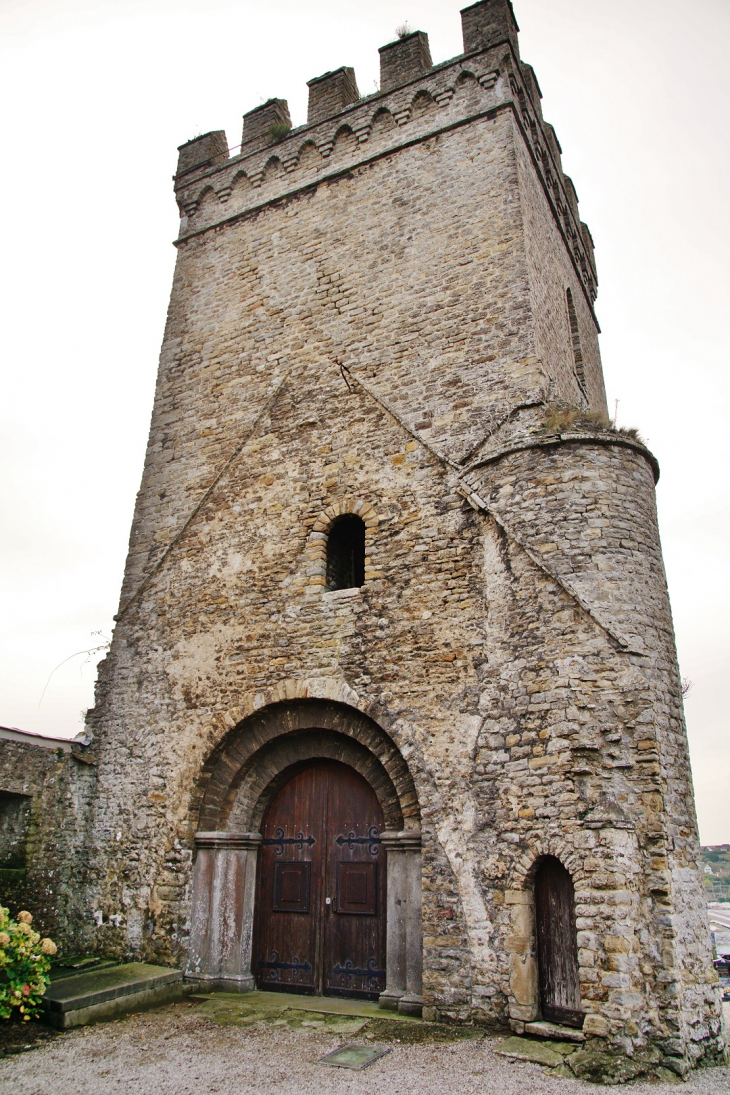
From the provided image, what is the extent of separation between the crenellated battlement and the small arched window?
205 inches

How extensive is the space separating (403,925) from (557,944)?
1.44 metres

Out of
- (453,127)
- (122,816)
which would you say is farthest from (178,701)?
(453,127)

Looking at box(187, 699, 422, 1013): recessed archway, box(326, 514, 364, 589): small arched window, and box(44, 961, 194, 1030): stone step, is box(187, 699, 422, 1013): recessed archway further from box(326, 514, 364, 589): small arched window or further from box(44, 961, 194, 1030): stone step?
box(326, 514, 364, 589): small arched window

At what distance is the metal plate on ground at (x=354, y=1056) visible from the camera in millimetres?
4996

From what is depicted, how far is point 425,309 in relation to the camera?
8578 mm

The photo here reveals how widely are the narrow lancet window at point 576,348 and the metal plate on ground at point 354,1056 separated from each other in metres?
8.14

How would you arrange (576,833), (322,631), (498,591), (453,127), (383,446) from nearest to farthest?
(576,833), (498,591), (322,631), (383,446), (453,127)

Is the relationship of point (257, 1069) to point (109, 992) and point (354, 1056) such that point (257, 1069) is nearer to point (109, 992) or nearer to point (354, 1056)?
point (354, 1056)

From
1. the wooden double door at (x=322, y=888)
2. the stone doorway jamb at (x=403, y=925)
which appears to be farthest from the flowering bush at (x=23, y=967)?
the stone doorway jamb at (x=403, y=925)

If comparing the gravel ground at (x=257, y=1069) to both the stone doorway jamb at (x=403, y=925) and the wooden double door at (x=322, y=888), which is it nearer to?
the stone doorway jamb at (x=403, y=925)

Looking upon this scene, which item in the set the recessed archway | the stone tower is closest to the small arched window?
the stone tower

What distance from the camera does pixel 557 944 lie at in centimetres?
578

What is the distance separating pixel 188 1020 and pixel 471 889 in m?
2.61

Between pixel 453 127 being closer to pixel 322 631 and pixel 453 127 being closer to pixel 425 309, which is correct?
pixel 425 309
